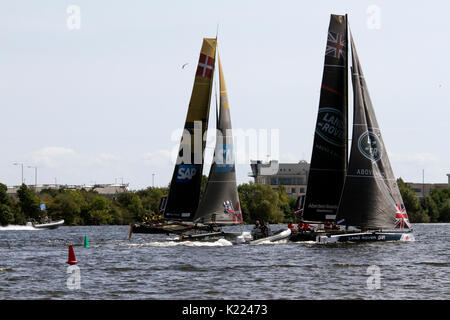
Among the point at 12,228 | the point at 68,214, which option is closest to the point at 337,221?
the point at 12,228

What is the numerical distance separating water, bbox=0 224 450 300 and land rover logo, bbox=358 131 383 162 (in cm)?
590

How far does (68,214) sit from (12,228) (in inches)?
1268

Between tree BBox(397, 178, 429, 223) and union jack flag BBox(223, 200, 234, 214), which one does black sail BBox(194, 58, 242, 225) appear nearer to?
union jack flag BBox(223, 200, 234, 214)

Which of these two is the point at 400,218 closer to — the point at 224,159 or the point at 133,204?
the point at 224,159

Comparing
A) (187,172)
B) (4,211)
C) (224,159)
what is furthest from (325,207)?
(4,211)

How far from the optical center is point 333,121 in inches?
2277

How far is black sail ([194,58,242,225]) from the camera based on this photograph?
64.1 meters

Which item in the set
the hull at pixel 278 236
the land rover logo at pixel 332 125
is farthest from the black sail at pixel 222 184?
the land rover logo at pixel 332 125

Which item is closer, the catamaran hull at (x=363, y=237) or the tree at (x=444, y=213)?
the catamaran hull at (x=363, y=237)

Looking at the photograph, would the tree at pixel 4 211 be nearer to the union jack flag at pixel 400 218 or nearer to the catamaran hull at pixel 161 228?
the catamaran hull at pixel 161 228

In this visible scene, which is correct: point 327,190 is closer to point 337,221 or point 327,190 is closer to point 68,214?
point 337,221

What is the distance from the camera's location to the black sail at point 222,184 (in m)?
64.1

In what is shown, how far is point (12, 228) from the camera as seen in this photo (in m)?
143
